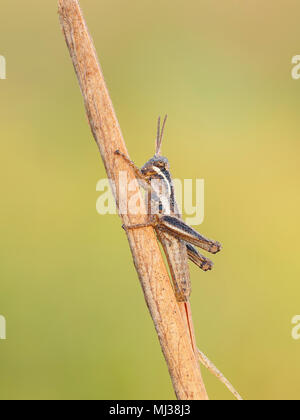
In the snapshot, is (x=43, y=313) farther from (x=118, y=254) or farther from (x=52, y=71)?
(x=52, y=71)

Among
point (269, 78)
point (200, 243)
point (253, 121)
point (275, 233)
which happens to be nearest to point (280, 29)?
point (269, 78)

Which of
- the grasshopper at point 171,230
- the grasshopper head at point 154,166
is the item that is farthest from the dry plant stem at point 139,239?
the grasshopper head at point 154,166

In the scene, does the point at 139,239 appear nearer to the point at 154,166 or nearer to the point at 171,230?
the point at 171,230

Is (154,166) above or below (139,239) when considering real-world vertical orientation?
above

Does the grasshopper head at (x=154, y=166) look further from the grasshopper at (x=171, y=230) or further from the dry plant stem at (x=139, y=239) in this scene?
the dry plant stem at (x=139, y=239)

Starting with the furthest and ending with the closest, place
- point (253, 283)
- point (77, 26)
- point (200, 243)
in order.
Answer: point (253, 283) → point (200, 243) → point (77, 26)

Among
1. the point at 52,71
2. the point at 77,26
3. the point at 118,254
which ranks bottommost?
the point at 118,254

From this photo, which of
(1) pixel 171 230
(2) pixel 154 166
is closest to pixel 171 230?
(1) pixel 171 230
